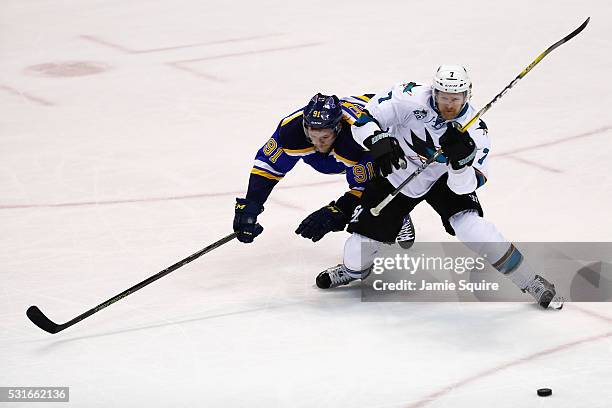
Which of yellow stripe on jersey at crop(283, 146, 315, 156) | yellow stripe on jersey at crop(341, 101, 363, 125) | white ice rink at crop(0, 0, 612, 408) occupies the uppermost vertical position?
yellow stripe on jersey at crop(341, 101, 363, 125)

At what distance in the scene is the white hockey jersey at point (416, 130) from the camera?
3867 mm

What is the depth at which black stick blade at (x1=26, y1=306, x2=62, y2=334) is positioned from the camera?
387 centimetres

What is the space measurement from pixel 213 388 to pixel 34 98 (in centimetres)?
387

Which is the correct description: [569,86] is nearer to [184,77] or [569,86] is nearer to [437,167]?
[184,77]

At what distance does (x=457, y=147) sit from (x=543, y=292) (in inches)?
26.5

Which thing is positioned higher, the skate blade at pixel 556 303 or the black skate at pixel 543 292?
the black skate at pixel 543 292

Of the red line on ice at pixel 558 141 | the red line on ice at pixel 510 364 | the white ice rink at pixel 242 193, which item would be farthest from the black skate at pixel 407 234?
the red line on ice at pixel 558 141

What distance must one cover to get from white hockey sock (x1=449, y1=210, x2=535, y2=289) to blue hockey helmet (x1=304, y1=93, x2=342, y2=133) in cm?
54

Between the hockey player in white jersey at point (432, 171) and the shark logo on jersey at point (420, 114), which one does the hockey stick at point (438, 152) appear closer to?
the hockey player in white jersey at point (432, 171)

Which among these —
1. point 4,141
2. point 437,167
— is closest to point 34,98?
point 4,141

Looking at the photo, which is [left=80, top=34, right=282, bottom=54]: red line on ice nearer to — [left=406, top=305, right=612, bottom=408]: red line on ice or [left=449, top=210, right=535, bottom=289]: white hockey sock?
[left=449, top=210, right=535, bottom=289]: white hockey sock

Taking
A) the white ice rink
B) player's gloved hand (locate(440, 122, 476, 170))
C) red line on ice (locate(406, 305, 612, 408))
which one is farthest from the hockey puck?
player's gloved hand (locate(440, 122, 476, 170))

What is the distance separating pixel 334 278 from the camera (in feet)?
13.9

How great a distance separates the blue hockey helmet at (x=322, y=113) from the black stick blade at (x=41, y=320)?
3.64ft
